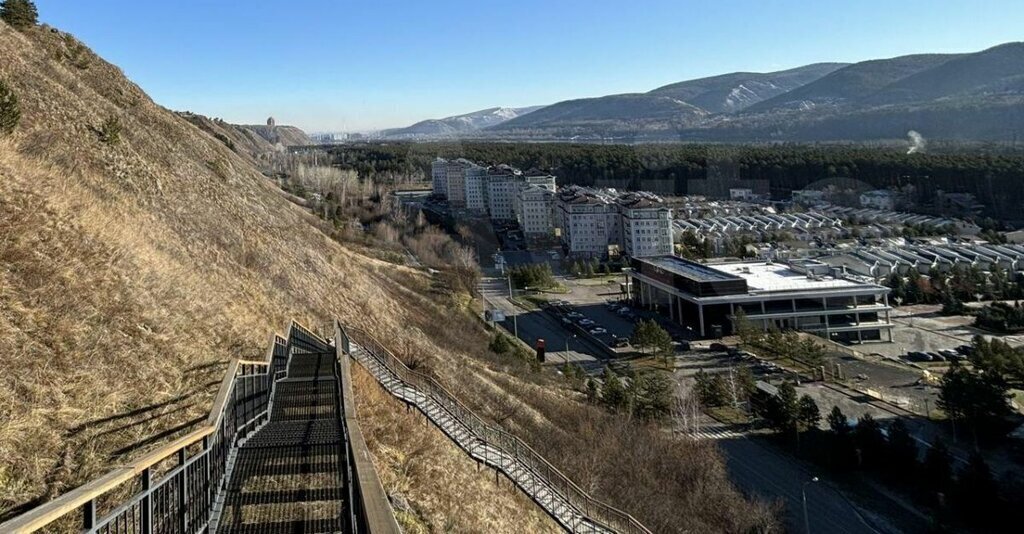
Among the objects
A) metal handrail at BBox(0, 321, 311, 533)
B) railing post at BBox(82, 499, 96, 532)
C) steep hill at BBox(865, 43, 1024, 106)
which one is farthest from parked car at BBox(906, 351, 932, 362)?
steep hill at BBox(865, 43, 1024, 106)

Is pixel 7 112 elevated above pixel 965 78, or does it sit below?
below

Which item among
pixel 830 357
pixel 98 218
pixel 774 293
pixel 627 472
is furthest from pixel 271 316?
pixel 774 293

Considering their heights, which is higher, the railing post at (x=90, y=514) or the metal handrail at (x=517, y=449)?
the railing post at (x=90, y=514)

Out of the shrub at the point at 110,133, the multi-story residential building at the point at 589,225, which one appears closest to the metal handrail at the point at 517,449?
the shrub at the point at 110,133

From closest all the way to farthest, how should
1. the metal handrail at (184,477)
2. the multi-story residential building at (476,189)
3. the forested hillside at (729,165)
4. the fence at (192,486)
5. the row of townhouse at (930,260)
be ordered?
the metal handrail at (184,477) < the fence at (192,486) < the row of townhouse at (930,260) < the forested hillside at (729,165) < the multi-story residential building at (476,189)

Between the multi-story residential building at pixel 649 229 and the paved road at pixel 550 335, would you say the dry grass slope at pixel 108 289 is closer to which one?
the paved road at pixel 550 335

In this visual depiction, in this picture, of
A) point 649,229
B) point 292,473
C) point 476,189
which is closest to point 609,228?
point 649,229

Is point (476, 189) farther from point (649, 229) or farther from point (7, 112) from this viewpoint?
point (7, 112)

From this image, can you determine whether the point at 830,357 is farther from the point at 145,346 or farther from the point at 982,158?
the point at 982,158
